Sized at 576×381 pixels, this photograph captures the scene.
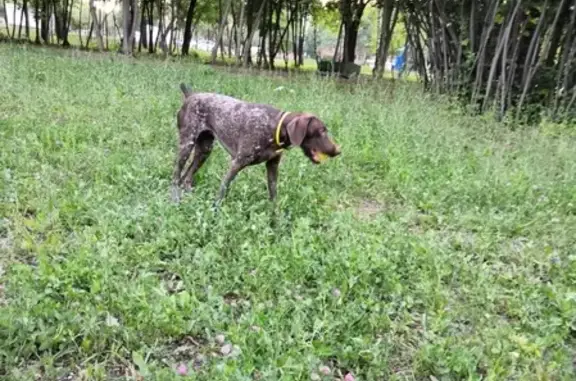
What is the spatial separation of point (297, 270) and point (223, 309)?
57 cm

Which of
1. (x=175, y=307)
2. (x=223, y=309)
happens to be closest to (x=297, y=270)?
(x=223, y=309)

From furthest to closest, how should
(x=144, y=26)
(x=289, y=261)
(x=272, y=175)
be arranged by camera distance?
(x=144, y=26) < (x=272, y=175) < (x=289, y=261)

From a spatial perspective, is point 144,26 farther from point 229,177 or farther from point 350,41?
point 229,177

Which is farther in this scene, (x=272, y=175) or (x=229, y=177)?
(x=272, y=175)

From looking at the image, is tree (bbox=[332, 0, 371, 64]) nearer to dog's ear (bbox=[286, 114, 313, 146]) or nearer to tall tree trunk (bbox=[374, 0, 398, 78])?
tall tree trunk (bbox=[374, 0, 398, 78])

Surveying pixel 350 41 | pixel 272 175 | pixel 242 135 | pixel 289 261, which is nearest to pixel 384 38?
pixel 350 41

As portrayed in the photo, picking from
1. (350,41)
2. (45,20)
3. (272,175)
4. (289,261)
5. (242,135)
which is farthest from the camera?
(45,20)

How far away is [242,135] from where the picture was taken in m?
3.71

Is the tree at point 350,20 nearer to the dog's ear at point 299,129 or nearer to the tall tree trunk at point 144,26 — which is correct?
the tall tree trunk at point 144,26

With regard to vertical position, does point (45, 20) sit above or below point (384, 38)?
above

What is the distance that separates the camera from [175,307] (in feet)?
8.31

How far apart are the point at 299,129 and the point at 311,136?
0.34 feet

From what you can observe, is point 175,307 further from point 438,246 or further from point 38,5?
point 38,5

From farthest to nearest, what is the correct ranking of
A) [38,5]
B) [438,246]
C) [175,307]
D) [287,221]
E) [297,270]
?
[38,5]
[287,221]
[438,246]
[297,270]
[175,307]
